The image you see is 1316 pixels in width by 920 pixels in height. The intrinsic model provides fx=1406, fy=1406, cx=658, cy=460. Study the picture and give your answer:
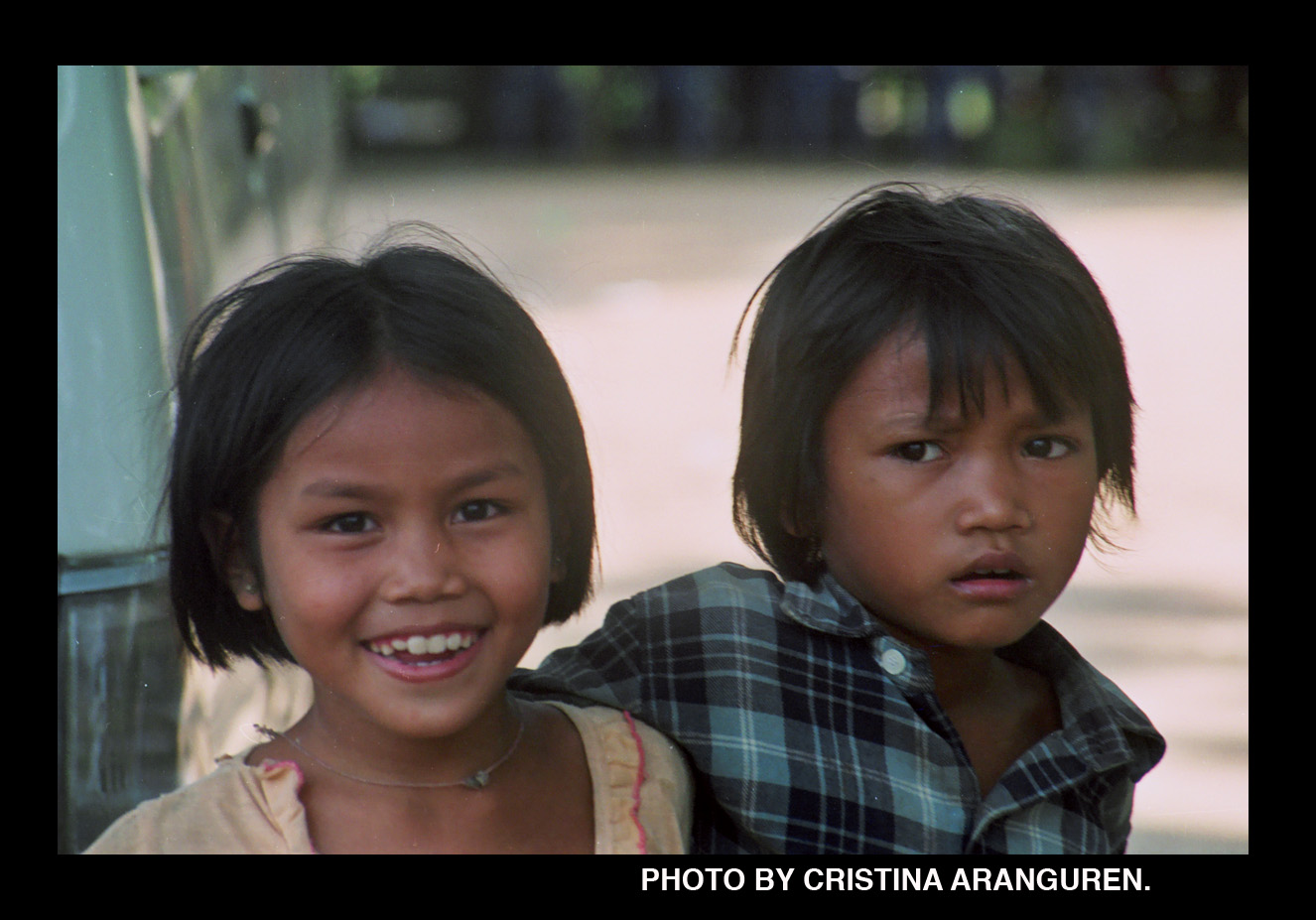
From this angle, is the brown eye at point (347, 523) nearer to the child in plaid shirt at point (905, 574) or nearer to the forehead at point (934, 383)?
the child in plaid shirt at point (905, 574)

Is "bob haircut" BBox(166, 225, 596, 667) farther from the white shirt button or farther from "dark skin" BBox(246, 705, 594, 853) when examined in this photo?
the white shirt button

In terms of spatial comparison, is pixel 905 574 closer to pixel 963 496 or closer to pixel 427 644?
pixel 963 496

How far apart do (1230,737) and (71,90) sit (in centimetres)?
218

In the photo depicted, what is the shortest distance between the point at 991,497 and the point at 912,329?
0.63ft

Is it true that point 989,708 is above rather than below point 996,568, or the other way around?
below

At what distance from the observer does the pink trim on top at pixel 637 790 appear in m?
1.34

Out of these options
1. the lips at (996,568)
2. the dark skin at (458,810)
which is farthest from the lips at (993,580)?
the dark skin at (458,810)

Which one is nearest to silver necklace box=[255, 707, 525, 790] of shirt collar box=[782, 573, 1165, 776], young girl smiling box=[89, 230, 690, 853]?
young girl smiling box=[89, 230, 690, 853]

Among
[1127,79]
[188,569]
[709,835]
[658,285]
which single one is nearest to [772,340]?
[709,835]

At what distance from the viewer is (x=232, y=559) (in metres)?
1.34

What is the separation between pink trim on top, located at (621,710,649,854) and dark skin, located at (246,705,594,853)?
0.14 feet

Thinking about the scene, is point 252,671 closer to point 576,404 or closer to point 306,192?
point 576,404

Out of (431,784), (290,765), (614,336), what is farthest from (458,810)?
(614,336)

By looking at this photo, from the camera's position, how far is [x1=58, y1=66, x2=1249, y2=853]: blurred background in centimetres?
146
